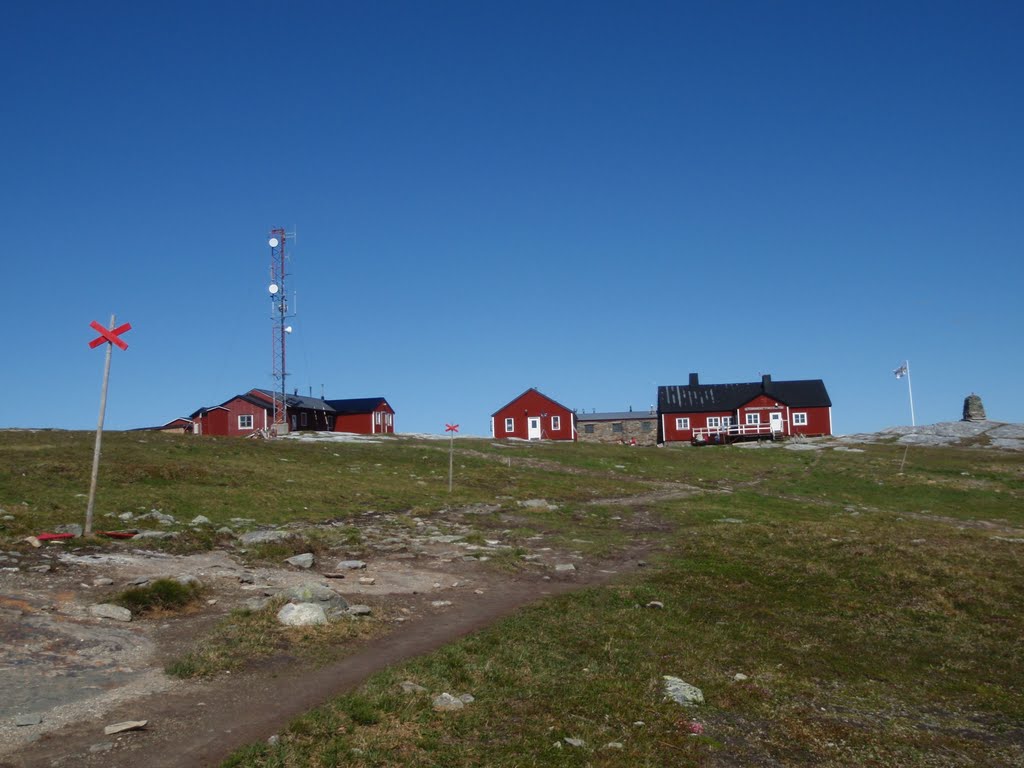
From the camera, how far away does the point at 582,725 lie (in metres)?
8.63

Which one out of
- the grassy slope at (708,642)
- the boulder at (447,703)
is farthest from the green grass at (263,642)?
the boulder at (447,703)

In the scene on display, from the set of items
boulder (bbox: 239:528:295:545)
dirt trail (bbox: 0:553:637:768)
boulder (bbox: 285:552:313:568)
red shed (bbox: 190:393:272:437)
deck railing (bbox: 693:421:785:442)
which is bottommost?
dirt trail (bbox: 0:553:637:768)

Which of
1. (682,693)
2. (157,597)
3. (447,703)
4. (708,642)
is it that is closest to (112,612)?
(157,597)

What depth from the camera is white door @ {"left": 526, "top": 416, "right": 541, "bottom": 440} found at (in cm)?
9100

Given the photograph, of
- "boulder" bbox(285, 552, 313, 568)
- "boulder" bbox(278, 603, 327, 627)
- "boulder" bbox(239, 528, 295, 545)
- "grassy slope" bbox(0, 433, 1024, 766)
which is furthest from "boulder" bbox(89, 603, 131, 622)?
"boulder" bbox(239, 528, 295, 545)

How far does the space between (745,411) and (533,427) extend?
24797mm

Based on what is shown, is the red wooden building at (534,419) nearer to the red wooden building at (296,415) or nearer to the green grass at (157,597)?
the red wooden building at (296,415)

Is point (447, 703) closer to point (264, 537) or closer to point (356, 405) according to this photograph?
point (264, 537)

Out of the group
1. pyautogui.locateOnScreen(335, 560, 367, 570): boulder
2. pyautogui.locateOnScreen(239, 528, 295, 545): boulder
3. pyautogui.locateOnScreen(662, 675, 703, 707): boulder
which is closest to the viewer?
pyautogui.locateOnScreen(662, 675, 703, 707): boulder

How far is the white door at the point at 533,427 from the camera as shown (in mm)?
91000

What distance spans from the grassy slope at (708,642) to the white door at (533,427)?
5425 centimetres

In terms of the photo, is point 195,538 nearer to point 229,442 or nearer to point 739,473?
point 229,442

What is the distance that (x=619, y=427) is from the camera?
103 m

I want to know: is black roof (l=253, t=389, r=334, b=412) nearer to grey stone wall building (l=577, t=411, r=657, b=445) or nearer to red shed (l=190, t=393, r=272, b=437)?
red shed (l=190, t=393, r=272, b=437)
